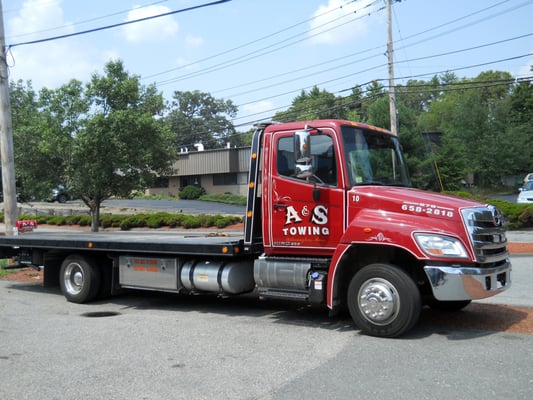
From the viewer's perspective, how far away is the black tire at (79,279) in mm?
9625

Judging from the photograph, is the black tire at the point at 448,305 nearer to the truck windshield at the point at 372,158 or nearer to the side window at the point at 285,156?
the truck windshield at the point at 372,158

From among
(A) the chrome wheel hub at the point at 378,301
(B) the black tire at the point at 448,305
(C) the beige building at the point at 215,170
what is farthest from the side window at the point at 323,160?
(C) the beige building at the point at 215,170

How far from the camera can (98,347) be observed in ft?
21.5

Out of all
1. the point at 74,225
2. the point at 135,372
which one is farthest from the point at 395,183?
the point at 74,225

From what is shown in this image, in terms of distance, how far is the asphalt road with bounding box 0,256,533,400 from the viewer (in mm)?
4906

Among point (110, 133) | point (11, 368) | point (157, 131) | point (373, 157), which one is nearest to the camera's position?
point (11, 368)

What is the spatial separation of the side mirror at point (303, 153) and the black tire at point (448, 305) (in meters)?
2.75

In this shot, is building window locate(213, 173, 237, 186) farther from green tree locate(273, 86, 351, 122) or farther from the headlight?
the headlight

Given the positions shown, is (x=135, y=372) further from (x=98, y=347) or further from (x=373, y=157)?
(x=373, y=157)

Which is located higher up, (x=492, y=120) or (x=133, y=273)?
(x=492, y=120)

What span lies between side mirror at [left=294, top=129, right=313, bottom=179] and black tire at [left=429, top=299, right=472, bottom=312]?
2752mm

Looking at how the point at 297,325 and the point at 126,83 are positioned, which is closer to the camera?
the point at 297,325

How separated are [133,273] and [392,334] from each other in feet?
15.5

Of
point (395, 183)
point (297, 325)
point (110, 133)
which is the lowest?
point (297, 325)
